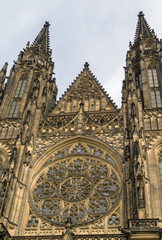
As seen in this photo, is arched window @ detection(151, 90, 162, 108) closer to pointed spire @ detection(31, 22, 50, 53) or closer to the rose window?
the rose window

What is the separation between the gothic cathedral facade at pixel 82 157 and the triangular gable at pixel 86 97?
0.21 ft

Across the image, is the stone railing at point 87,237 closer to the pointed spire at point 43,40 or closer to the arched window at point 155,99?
the arched window at point 155,99

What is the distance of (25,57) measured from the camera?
28109 mm

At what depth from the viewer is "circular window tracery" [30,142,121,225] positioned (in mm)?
16391

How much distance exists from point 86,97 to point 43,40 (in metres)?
9.46

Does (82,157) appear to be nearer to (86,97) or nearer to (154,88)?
(86,97)

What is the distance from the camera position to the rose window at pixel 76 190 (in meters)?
16.4

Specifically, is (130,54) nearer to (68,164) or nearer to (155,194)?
(68,164)

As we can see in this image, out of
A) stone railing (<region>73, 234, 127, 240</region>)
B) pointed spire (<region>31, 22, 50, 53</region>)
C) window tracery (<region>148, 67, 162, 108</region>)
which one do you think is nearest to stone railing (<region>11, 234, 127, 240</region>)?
stone railing (<region>73, 234, 127, 240</region>)

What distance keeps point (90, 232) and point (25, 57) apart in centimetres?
1648

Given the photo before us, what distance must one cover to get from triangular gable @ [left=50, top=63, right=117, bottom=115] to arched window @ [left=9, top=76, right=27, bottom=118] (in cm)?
256

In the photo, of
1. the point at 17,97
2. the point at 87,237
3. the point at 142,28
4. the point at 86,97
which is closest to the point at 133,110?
the point at 86,97

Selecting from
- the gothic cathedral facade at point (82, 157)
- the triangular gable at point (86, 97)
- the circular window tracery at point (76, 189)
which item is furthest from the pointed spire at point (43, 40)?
the circular window tracery at point (76, 189)

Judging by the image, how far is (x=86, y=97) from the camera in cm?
2366
